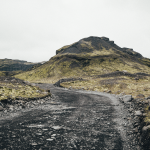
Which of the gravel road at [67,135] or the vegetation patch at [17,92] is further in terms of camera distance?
the vegetation patch at [17,92]

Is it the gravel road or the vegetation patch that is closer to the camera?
the gravel road

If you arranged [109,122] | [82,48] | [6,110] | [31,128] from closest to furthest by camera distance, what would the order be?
1. [31,128]
2. [109,122]
3. [6,110]
4. [82,48]

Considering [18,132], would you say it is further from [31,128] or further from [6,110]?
[6,110]

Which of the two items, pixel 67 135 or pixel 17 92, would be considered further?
pixel 17 92

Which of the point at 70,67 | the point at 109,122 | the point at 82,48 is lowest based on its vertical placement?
the point at 109,122

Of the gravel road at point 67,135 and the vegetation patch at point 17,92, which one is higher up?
the vegetation patch at point 17,92

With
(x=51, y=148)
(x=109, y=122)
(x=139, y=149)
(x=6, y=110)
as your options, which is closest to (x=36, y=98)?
(x=6, y=110)

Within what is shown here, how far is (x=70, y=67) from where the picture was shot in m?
140

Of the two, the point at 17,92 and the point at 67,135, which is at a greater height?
the point at 17,92

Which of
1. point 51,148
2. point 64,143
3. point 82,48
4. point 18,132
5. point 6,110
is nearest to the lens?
point 51,148

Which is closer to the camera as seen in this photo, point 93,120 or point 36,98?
point 93,120

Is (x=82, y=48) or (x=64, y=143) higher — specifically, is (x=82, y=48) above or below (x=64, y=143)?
above

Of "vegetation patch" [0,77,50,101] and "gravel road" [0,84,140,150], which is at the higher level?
"vegetation patch" [0,77,50,101]

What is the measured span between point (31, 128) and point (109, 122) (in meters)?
7.74
